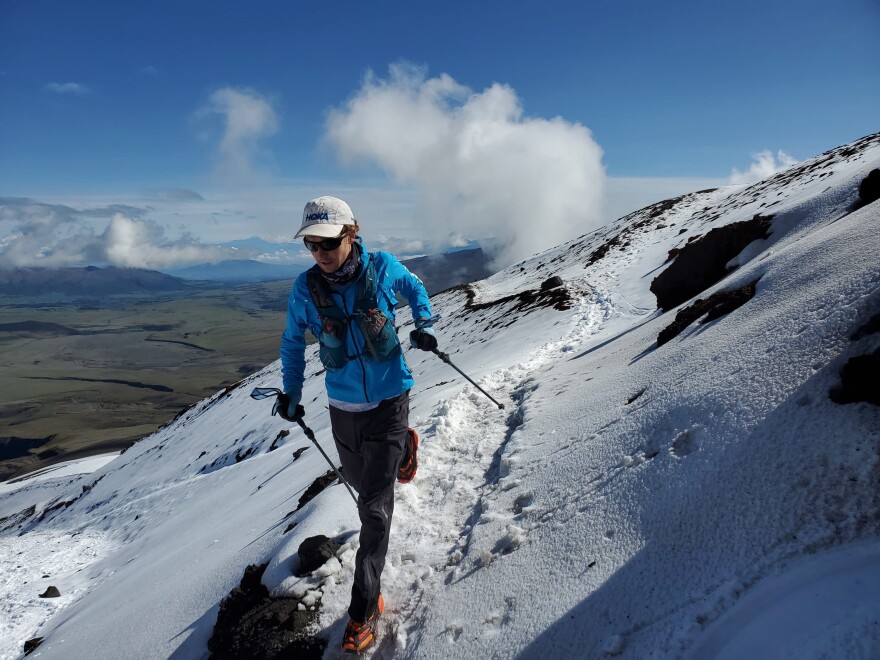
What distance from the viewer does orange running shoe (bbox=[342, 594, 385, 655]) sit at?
375 cm

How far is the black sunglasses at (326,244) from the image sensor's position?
4.04 m

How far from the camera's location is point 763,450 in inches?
130

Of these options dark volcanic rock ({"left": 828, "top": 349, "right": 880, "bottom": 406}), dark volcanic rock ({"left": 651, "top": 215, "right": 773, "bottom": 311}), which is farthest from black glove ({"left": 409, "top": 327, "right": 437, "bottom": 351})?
dark volcanic rock ({"left": 651, "top": 215, "right": 773, "bottom": 311})

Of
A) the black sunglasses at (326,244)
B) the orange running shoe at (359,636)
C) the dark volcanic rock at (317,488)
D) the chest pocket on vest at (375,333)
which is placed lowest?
the orange running shoe at (359,636)

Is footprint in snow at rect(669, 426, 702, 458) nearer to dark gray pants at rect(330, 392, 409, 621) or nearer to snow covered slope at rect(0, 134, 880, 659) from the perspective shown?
snow covered slope at rect(0, 134, 880, 659)

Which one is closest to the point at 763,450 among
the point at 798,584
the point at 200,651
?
the point at 798,584

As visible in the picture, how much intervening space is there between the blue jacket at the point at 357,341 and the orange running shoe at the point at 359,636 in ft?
6.18

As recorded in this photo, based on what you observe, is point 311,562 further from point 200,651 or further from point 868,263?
point 868,263

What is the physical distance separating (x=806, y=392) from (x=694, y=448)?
0.94 m

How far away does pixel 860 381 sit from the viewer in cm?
306

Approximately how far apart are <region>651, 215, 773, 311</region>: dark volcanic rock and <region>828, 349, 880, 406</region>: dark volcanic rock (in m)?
8.66

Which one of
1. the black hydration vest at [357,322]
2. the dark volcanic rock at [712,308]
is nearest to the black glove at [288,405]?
the black hydration vest at [357,322]

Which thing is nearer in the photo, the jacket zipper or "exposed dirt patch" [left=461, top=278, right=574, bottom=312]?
the jacket zipper

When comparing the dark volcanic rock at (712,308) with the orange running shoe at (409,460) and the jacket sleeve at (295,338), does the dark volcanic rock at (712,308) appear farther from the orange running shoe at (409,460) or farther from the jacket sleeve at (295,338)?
the jacket sleeve at (295,338)
